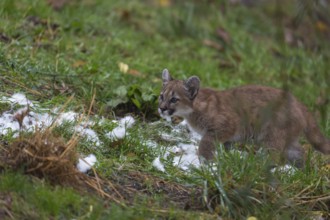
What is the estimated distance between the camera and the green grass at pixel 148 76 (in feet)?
17.1

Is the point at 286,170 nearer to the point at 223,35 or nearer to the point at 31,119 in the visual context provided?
the point at 31,119

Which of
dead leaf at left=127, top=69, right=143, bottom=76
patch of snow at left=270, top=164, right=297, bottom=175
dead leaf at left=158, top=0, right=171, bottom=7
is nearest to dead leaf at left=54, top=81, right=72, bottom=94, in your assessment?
dead leaf at left=127, top=69, right=143, bottom=76

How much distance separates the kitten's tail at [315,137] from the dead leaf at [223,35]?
12.6 feet

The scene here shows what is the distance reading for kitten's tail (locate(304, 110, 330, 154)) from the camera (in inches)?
291

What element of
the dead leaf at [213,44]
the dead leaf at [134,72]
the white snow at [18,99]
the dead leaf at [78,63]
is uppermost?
the white snow at [18,99]

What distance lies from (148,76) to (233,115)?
178 centimetres

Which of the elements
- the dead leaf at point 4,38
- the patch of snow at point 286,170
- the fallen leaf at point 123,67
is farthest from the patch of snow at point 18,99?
the patch of snow at point 286,170

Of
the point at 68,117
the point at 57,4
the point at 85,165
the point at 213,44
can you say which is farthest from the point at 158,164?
the point at 213,44

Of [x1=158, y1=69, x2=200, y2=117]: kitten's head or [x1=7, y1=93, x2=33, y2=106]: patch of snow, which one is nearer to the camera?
[x1=7, y1=93, x2=33, y2=106]: patch of snow

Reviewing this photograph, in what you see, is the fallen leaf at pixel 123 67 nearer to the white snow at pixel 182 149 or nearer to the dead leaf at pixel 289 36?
the white snow at pixel 182 149

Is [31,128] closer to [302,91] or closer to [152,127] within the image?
[152,127]

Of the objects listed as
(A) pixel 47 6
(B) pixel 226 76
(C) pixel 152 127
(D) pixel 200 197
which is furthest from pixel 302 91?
(D) pixel 200 197

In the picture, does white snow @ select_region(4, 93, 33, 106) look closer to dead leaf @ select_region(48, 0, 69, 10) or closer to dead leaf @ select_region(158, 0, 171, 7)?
dead leaf @ select_region(48, 0, 69, 10)

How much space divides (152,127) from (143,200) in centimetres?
188
